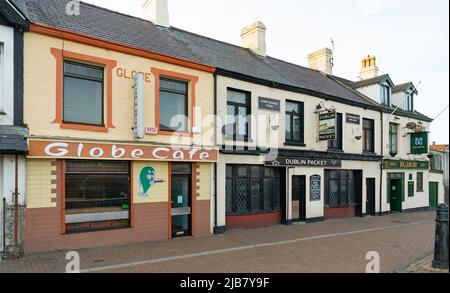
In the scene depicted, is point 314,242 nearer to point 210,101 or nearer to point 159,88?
point 210,101

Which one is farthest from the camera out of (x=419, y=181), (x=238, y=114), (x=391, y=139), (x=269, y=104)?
(x=419, y=181)

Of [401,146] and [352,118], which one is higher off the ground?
[352,118]

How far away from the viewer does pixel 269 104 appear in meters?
13.3

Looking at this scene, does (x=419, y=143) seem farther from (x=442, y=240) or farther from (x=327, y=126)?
(x=442, y=240)

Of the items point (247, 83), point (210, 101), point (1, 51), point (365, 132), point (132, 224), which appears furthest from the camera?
point (365, 132)

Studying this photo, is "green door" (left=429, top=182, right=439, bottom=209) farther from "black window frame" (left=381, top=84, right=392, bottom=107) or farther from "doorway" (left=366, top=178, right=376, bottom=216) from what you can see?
"doorway" (left=366, top=178, right=376, bottom=216)

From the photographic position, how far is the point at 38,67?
27.4ft

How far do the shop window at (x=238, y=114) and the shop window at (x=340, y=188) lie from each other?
5.64m

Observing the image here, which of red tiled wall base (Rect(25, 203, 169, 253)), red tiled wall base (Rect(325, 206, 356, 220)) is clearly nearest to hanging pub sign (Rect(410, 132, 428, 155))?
red tiled wall base (Rect(325, 206, 356, 220))

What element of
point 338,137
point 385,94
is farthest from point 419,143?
point 338,137

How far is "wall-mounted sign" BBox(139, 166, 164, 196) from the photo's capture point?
991cm

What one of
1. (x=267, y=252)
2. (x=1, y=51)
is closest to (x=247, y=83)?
(x=267, y=252)

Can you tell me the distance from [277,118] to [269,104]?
2.32 feet

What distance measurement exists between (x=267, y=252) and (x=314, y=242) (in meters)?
2.28
